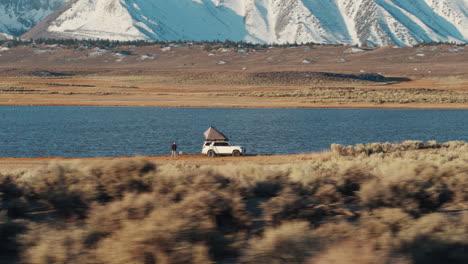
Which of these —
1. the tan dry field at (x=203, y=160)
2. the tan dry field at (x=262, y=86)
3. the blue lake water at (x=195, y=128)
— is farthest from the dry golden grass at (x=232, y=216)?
the tan dry field at (x=262, y=86)

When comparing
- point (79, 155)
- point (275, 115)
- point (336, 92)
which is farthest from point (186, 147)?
point (336, 92)

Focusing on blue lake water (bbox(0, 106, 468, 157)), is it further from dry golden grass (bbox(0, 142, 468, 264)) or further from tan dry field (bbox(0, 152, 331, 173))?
dry golden grass (bbox(0, 142, 468, 264))

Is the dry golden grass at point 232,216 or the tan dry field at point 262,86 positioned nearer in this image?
the dry golden grass at point 232,216

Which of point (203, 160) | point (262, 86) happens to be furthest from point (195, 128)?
→ point (262, 86)

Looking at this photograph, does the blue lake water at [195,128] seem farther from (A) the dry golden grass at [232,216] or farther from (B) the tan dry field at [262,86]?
(A) the dry golden grass at [232,216]

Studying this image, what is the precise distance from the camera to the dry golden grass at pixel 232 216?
934 centimetres

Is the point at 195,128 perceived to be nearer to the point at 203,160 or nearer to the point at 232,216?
the point at 203,160

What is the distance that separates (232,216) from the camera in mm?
12055

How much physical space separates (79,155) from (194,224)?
102 feet

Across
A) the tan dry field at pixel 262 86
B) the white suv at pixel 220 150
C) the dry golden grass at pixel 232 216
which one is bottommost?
the tan dry field at pixel 262 86

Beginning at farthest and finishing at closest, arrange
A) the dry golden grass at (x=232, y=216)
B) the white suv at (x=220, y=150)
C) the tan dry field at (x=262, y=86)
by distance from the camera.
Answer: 1. the tan dry field at (x=262, y=86)
2. the white suv at (x=220, y=150)
3. the dry golden grass at (x=232, y=216)

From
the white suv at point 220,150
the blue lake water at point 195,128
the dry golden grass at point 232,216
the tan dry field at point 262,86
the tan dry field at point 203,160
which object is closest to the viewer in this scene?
the dry golden grass at point 232,216

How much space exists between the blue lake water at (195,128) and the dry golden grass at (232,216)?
25.8 meters

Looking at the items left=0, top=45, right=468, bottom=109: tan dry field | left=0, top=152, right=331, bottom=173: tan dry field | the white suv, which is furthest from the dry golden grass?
left=0, top=45, right=468, bottom=109: tan dry field
